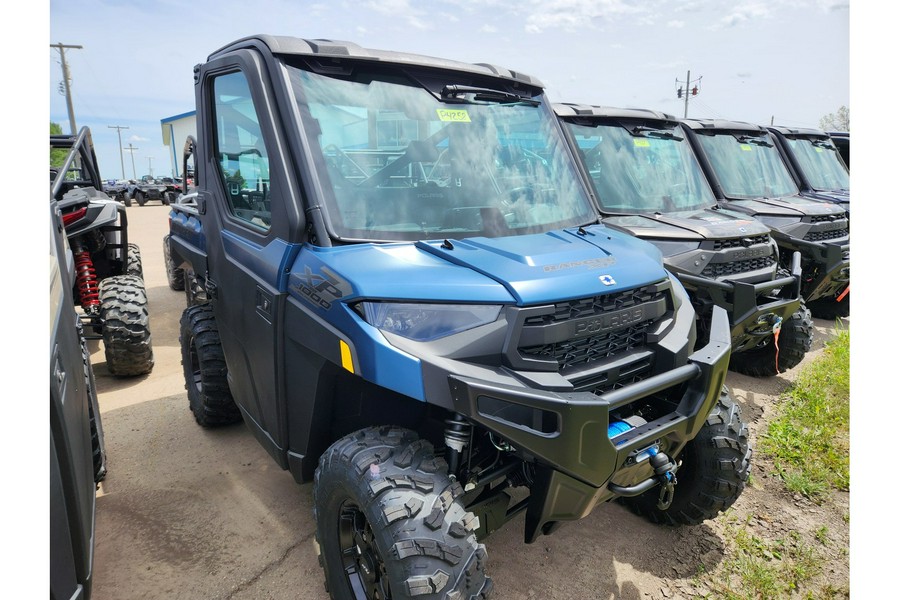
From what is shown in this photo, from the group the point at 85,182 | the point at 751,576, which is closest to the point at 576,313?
the point at 751,576

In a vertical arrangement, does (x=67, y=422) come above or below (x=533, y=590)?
above

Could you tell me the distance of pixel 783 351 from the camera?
528 cm

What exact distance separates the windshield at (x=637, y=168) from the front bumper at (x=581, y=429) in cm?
308

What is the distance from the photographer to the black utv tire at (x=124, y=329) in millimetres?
4695

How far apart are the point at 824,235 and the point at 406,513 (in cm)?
591

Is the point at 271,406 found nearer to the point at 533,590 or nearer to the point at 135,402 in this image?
the point at 533,590

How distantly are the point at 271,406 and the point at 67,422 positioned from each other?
0.93 meters

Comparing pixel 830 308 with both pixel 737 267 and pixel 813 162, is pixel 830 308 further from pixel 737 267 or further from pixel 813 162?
pixel 737 267

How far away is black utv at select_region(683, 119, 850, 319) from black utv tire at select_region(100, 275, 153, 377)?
18.7ft

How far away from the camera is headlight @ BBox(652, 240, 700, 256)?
14.6ft

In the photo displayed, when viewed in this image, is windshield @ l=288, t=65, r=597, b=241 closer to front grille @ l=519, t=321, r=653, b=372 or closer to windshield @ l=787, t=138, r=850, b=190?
front grille @ l=519, t=321, r=653, b=372

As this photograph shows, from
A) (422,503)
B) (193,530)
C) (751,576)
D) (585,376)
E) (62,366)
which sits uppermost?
(62,366)

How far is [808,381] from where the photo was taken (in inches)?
204

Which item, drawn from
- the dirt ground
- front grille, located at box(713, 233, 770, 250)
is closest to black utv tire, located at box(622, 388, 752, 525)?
the dirt ground
